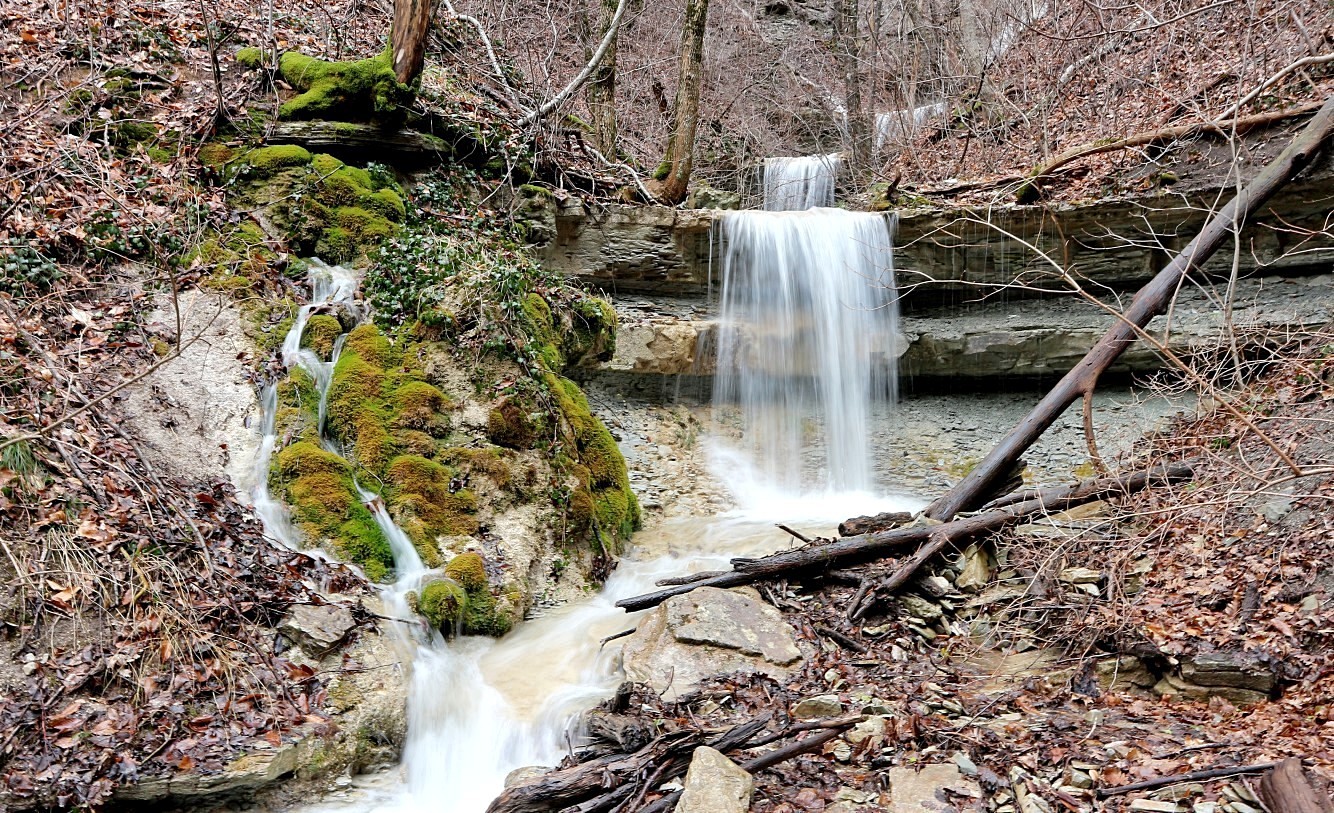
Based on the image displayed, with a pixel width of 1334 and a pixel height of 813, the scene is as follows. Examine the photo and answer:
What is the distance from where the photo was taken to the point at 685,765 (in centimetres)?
368

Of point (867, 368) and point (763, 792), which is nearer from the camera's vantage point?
point (763, 792)

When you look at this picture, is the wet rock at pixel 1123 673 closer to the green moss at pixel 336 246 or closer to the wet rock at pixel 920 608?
the wet rock at pixel 920 608

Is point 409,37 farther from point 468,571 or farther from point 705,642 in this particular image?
point 705,642

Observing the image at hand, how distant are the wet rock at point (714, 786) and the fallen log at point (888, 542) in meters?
2.46

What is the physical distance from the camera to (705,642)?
200 inches

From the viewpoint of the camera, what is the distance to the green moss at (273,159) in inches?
302

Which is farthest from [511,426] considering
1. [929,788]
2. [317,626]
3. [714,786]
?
[929,788]

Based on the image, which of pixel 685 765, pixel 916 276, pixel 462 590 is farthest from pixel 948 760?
pixel 916 276

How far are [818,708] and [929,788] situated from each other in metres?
0.81

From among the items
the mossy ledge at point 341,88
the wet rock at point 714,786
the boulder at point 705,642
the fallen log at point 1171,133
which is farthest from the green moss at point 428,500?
the fallen log at point 1171,133

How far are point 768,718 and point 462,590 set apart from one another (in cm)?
253

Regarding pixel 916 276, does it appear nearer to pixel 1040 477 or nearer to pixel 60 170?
pixel 1040 477

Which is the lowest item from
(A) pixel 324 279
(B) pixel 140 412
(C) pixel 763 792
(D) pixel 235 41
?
(C) pixel 763 792

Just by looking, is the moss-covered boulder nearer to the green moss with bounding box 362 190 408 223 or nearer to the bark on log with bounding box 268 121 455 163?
the green moss with bounding box 362 190 408 223
